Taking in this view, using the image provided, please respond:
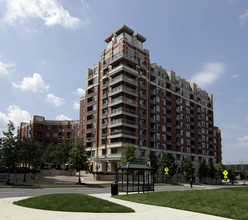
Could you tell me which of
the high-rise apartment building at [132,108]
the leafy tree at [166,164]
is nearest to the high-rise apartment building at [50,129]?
the high-rise apartment building at [132,108]

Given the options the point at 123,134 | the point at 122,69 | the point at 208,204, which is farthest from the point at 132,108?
the point at 208,204

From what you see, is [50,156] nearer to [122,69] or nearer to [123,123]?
[123,123]

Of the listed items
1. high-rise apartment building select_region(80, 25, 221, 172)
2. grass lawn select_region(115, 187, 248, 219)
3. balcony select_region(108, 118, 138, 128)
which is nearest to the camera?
grass lawn select_region(115, 187, 248, 219)

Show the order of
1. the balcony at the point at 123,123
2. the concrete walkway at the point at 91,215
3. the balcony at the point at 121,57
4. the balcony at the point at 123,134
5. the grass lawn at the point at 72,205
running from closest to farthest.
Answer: the concrete walkway at the point at 91,215, the grass lawn at the point at 72,205, the balcony at the point at 123,134, the balcony at the point at 123,123, the balcony at the point at 121,57

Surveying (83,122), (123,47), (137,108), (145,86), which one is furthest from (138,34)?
(83,122)

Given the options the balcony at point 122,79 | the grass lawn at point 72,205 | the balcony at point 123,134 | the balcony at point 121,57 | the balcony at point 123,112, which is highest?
the balcony at point 121,57

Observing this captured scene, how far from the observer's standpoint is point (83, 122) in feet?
259

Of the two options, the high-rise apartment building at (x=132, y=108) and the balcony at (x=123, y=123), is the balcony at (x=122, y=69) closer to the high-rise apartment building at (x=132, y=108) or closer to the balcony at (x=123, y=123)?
the high-rise apartment building at (x=132, y=108)

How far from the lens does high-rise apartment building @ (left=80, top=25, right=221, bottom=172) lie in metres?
62.4

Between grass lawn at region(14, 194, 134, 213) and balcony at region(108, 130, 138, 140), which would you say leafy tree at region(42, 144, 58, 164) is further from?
grass lawn at region(14, 194, 134, 213)

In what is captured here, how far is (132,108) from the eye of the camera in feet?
211

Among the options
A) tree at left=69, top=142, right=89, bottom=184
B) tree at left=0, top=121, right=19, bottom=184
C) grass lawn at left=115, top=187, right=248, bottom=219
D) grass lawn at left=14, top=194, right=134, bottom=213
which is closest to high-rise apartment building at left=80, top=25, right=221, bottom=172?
tree at left=69, top=142, right=89, bottom=184

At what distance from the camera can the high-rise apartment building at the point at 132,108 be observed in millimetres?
62438

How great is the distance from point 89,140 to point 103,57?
23.9 m
